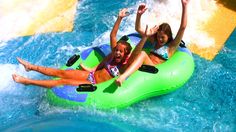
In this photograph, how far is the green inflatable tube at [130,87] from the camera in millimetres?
4328

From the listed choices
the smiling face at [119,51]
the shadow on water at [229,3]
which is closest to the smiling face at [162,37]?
the smiling face at [119,51]

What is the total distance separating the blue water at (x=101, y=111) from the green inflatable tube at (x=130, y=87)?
3.6 inches

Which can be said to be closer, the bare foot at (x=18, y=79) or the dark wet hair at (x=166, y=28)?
the bare foot at (x=18, y=79)

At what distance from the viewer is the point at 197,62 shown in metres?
5.35

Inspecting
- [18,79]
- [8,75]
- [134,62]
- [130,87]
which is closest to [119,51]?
[134,62]

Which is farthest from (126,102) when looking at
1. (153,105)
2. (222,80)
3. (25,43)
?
(25,43)

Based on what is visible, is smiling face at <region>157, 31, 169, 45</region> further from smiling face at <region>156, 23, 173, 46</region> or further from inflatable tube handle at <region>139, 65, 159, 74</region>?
inflatable tube handle at <region>139, 65, 159, 74</region>

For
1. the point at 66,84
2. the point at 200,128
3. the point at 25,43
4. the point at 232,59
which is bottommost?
the point at 200,128

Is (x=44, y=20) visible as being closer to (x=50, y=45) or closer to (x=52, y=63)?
(x=50, y=45)

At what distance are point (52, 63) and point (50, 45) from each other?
15.2 inches

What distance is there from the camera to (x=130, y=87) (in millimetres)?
4410

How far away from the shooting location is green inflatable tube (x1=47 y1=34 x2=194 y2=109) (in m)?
4.33

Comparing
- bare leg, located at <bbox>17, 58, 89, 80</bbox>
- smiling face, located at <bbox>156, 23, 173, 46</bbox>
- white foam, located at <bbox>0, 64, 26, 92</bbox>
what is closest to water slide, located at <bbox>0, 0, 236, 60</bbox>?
white foam, located at <bbox>0, 64, 26, 92</bbox>

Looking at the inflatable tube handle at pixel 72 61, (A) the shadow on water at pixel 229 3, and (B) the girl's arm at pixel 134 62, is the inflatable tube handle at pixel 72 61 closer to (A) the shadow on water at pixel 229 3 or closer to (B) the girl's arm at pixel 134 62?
(B) the girl's arm at pixel 134 62
